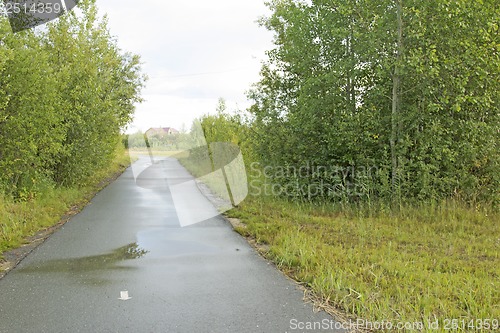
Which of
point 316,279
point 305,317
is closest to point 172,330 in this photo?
point 305,317

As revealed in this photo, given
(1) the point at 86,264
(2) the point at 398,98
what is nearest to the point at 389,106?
(2) the point at 398,98

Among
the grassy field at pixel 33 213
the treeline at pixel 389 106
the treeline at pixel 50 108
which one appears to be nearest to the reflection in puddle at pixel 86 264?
the grassy field at pixel 33 213

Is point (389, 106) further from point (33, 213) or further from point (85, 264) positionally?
point (33, 213)

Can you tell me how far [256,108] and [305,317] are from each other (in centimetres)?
830

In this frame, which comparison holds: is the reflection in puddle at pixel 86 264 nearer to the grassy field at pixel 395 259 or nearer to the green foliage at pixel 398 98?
the grassy field at pixel 395 259

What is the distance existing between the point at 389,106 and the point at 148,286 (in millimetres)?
7332

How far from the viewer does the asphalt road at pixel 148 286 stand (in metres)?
4.02

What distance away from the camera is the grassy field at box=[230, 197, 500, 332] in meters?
4.17

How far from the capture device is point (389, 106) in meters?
9.90

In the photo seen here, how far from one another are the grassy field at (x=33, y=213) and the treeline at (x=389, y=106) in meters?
5.51

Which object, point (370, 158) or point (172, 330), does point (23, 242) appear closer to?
point (172, 330)

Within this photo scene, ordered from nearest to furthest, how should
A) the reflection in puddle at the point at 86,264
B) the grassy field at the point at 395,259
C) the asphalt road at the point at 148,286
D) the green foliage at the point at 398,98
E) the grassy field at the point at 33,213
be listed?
1. the asphalt road at the point at 148,286
2. the grassy field at the point at 395,259
3. the reflection in puddle at the point at 86,264
4. the grassy field at the point at 33,213
5. the green foliage at the point at 398,98

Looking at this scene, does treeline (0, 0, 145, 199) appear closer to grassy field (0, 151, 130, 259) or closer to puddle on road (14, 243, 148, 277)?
grassy field (0, 151, 130, 259)

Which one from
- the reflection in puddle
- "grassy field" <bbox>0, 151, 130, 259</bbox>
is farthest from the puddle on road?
"grassy field" <bbox>0, 151, 130, 259</bbox>
